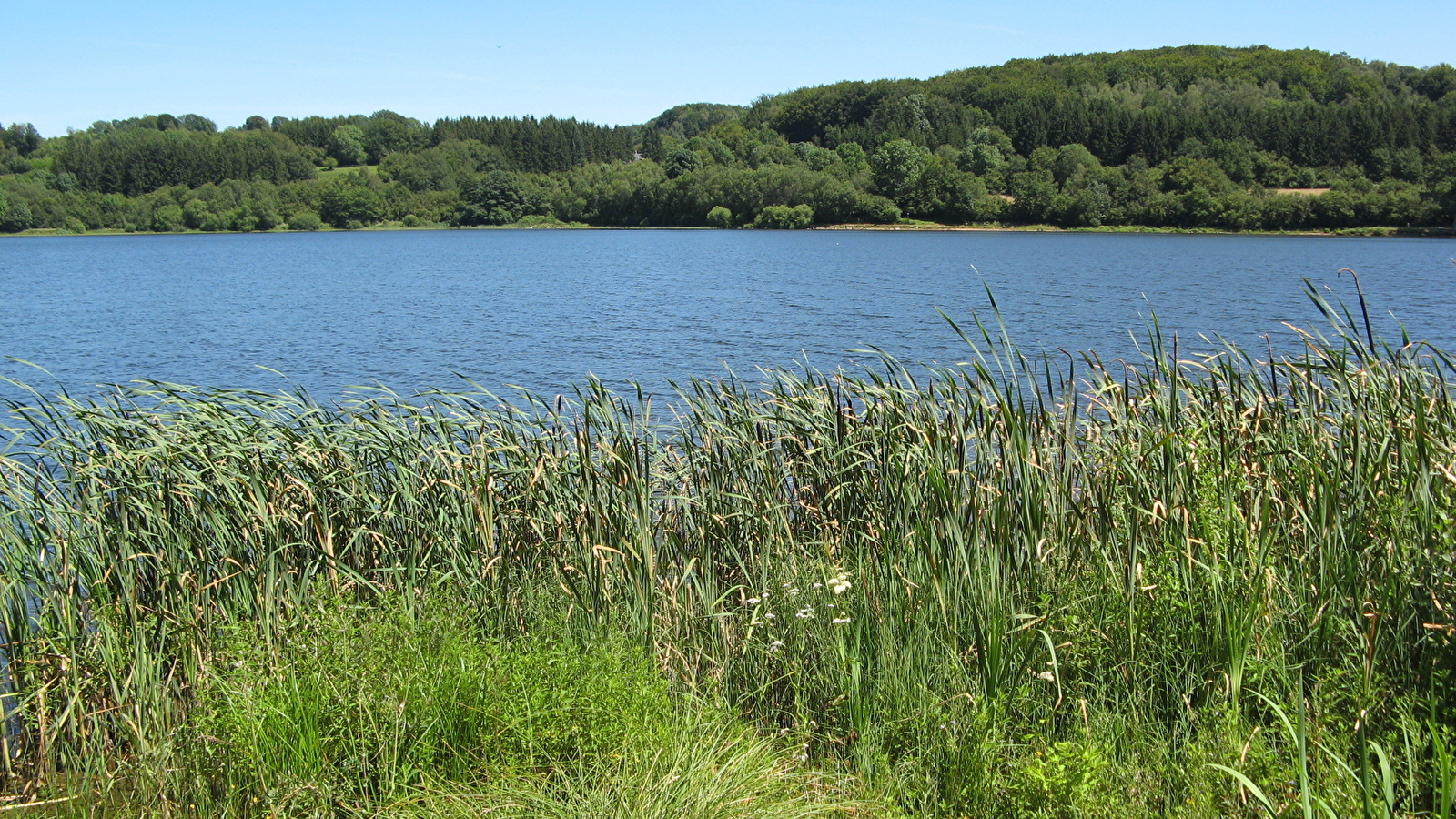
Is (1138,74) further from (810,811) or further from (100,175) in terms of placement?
(810,811)

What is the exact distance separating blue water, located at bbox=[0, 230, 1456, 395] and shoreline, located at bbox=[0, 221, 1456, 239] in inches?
568

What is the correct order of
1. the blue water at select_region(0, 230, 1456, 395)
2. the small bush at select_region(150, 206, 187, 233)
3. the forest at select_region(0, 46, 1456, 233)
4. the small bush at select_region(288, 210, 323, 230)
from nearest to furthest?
the blue water at select_region(0, 230, 1456, 395)
the forest at select_region(0, 46, 1456, 233)
the small bush at select_region(150, 206, 187, 233)
the small bush at select_region(288, 210, 323, 230)

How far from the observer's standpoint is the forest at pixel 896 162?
9438 centimetres

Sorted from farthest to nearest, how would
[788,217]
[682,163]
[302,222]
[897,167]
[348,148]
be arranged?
[348,148]
[682,163]
[302,222]
[897,167]
[788,217]

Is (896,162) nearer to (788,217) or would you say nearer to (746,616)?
(788,217)

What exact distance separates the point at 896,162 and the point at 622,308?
87270 mm

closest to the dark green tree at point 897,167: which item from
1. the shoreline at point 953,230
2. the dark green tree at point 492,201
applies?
the shoreline at point 953,230

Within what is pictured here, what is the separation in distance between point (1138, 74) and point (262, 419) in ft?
536

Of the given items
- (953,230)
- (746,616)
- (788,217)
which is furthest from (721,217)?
(746,616)

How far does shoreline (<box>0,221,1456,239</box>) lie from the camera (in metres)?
78.9

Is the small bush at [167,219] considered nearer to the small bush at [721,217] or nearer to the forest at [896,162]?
the forest at [896,162]

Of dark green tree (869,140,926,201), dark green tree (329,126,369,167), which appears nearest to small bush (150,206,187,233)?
dark green tree (329,126,369,167)

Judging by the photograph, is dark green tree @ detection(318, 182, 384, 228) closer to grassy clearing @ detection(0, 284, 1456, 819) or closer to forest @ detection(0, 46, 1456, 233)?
forest @ detection(0, 46, 1456, 233)

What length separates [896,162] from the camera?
371 feet
